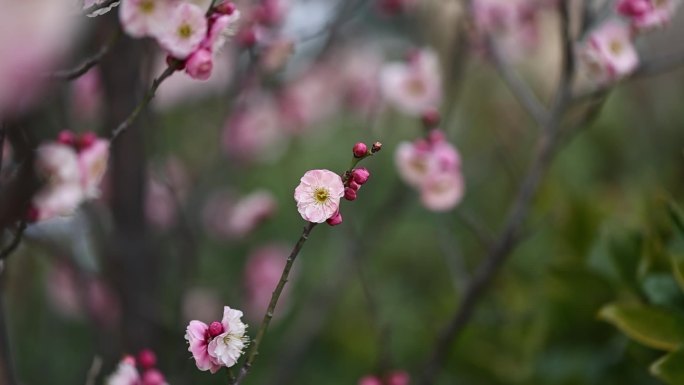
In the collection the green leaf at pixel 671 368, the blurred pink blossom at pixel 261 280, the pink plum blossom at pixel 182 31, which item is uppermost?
the pink plum blossom at pixel 182 31

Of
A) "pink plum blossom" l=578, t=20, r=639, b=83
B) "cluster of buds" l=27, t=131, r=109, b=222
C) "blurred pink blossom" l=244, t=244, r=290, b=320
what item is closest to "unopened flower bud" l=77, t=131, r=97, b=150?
"cluster of buds" l=27, t=131, r=109, b=222

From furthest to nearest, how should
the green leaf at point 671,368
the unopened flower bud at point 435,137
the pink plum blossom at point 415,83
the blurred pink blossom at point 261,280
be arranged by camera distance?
the blurred pink blossom at point 261,280 < the pink plum blossom at point 415,83 < the unopened flower bud at point 435,137 < the green leaf at point 671,368

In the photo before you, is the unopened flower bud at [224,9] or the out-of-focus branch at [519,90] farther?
the out-of-focus branch at [519,90]

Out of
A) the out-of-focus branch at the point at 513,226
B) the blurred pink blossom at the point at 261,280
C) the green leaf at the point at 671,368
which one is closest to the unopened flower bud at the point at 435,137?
the out-of-focus branch at the point at 513,226

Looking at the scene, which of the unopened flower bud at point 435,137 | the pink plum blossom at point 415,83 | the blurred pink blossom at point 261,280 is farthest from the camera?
the blurred pink blossom at point 261,280

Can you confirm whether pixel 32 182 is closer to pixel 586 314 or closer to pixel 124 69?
pixel 124 69

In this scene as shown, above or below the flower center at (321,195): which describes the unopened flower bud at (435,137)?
above

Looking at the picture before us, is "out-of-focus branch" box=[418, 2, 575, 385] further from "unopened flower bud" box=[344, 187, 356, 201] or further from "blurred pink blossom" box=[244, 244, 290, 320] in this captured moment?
"blurred pink blossom" box=[244, 244, 290, 320]

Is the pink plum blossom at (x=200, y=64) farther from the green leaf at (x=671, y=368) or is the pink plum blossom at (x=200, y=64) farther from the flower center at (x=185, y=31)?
the green leaf at (x=671, y=368)
